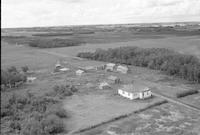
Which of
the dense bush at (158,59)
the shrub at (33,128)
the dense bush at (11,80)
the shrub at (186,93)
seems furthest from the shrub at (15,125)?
the dense bush at (158,59)

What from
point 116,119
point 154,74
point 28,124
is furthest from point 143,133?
point 154,74

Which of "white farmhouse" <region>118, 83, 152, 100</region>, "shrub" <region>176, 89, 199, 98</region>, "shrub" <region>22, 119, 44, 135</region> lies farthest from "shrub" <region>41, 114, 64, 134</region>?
"shrub" <region>176, 89, 199, 98</region>

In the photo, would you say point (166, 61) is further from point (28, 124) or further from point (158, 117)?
point (28, 124)

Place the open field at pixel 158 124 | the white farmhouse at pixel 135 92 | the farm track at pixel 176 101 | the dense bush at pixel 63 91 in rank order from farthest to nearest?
the dense bush at pixel 63 91 → the white farmhouse at pixel 135 92 → the farm track at pixel 176 101 → the open field at pixel 158 124

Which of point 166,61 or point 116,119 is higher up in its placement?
point 166,61

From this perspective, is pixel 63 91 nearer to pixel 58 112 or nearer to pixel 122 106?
pixel 58 112

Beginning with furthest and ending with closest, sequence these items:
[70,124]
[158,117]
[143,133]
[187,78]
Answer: [187,78] < [158,117] < [70,124] < [143,133]

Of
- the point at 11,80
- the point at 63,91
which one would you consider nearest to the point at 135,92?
the point at 63,91

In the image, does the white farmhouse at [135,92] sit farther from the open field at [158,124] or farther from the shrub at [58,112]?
the shrub at [58,112]

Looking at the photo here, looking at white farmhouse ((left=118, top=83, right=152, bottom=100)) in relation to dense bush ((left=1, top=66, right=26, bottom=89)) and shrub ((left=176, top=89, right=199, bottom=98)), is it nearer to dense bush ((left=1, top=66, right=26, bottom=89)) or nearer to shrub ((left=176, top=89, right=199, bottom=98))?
shrub ((left=176, top=89, right=199, bottom=98))
